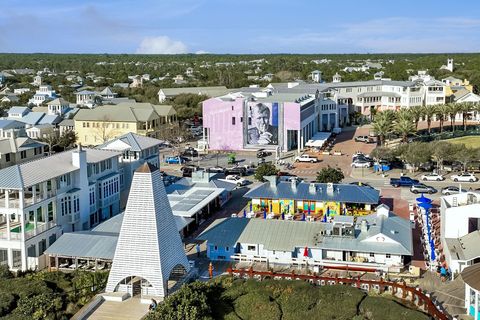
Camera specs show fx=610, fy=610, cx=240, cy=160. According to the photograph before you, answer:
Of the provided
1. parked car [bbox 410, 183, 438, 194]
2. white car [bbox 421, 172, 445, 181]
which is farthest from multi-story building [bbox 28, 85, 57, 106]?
parked car [bbox 410, 183, 438, 194]

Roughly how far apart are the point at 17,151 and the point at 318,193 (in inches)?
852

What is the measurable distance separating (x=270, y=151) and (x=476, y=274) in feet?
132

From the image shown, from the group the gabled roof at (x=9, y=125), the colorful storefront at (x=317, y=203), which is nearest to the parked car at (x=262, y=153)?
the colorful storefront at (x=317, y=203)

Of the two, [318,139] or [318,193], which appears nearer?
[318,193]

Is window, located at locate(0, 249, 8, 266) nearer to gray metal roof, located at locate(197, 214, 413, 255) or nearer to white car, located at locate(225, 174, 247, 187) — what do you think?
gray metal roof, located at locate(197, 214, 413, 255)

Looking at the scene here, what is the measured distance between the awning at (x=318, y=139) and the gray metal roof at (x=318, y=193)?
23.7 m

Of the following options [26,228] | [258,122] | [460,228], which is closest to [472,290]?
[460,228]

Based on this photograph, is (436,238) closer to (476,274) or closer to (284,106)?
(476,274)

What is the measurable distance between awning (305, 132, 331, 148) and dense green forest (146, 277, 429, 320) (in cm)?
3964

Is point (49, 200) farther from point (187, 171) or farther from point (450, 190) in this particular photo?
point (450, 190)

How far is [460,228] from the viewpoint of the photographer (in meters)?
28.9

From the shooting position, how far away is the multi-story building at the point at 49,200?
27797 millimetres

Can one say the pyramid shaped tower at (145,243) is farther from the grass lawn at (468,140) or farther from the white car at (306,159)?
the grass lawn at (468,140)

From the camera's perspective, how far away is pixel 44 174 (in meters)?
29.4
